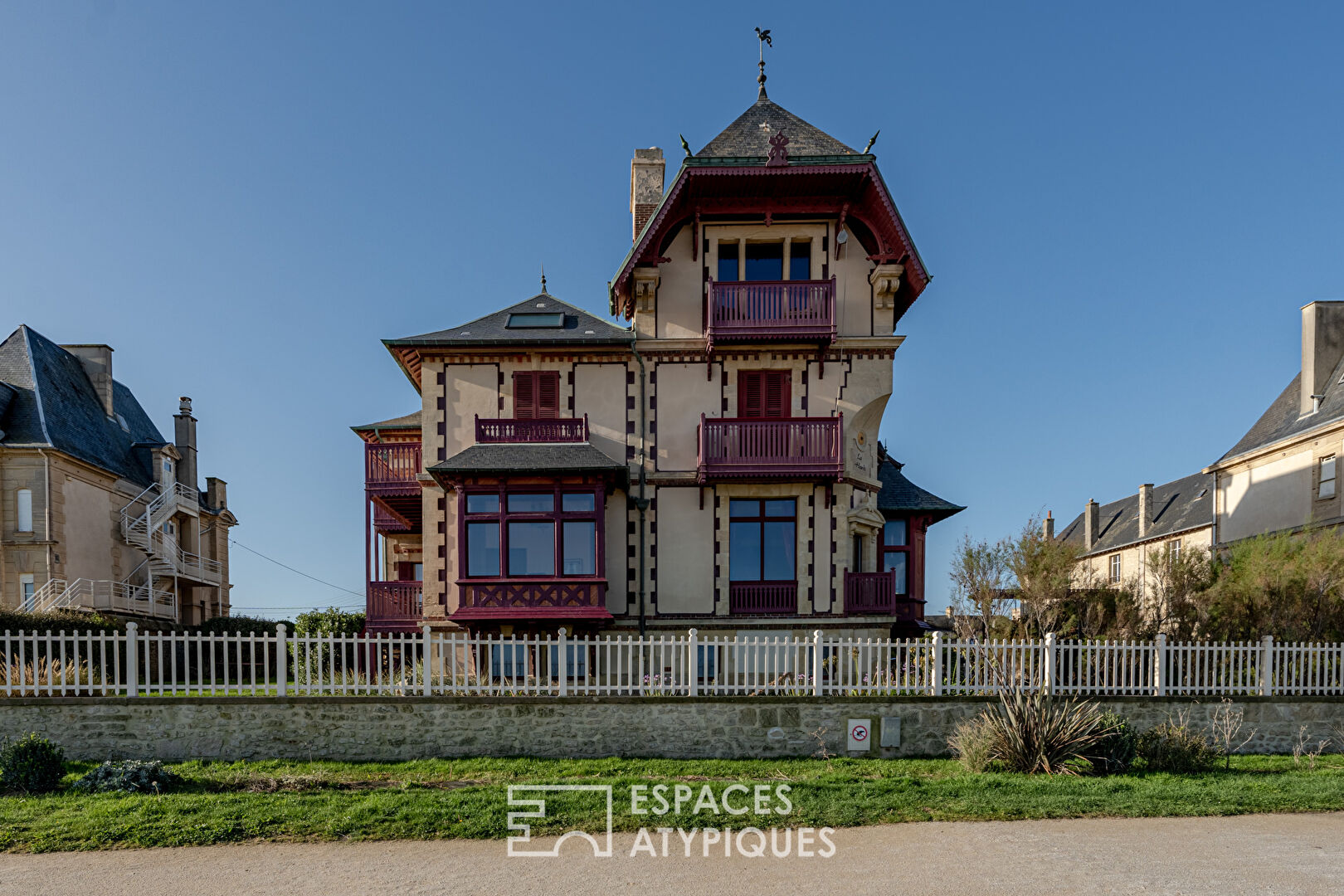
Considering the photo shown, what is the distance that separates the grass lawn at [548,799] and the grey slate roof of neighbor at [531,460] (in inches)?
253

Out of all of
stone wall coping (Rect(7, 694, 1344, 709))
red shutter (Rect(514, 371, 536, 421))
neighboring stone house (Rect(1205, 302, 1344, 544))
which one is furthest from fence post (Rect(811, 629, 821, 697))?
neighboring stone house (Rect(1205, 302, 1344, 544))

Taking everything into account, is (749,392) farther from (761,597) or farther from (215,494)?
(215,494)

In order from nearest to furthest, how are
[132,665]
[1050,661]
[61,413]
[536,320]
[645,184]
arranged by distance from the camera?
[132,665] → [1050,661] → [536,320] → [645,184] → [61,413]

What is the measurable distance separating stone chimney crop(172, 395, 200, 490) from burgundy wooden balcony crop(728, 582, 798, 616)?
81.7 feet

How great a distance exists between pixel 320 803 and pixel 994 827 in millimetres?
7773

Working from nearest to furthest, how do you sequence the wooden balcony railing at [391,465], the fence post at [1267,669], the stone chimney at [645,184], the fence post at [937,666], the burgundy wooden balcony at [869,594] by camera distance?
the fence post at [937,666]
the fence post at [1267,669]
the burgundy wooden balcony at [869,594]
the wooden balcony railing at [391,465]
the stone chimney at [645,184]

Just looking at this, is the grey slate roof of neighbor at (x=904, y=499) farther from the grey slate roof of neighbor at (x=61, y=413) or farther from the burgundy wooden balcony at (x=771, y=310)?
the grey slate roof of neighbor at (x=61, y=413)

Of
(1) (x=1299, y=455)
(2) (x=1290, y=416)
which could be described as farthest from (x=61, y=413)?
(2) (x=1290, y=416)

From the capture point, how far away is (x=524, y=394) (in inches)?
729

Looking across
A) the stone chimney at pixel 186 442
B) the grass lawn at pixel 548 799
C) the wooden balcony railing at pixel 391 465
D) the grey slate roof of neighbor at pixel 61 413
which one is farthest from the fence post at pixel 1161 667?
the stone chimney at pixel 186 442

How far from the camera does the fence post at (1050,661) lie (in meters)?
12.8

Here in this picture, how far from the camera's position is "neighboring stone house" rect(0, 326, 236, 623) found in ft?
77.2

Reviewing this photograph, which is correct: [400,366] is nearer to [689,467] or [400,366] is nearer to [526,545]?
[526,545]

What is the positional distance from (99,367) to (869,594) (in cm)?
2915
